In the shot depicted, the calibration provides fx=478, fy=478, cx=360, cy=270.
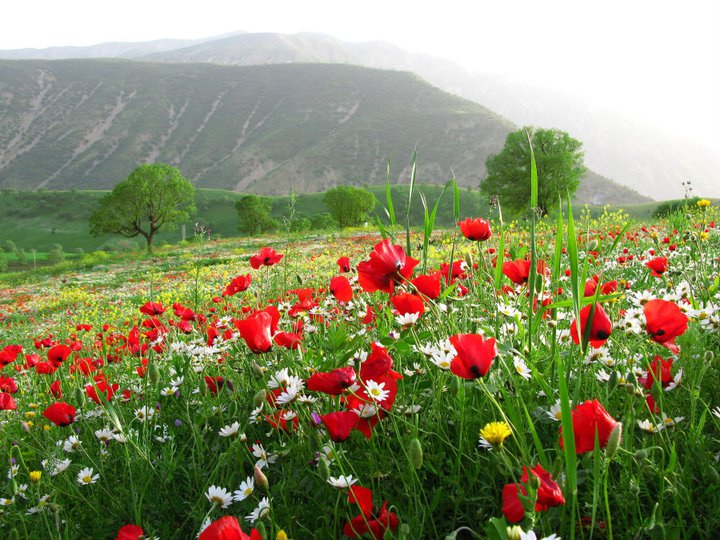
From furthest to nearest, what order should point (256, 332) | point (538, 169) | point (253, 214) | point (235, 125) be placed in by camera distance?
point (235, 125), point (253, 214), point (538, 169), point (256, 332)

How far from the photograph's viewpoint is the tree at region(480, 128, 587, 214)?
116 ft

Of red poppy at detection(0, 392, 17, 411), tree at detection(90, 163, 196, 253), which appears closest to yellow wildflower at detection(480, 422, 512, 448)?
red poppy at detection(0, 392, 17, 411)

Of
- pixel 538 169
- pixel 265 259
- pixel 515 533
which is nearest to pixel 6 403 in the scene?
pixel 265 259

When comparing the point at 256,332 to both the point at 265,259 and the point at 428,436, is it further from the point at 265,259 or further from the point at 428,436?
the point at 265,259

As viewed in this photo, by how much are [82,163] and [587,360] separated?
166659 mm

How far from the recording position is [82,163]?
468 feet

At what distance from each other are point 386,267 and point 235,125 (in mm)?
171385

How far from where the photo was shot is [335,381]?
143cm

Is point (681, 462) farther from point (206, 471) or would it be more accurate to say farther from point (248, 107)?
point (248, 107)

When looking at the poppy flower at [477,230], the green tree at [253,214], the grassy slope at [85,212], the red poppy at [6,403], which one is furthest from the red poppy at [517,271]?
the grassy slope at [85,212]

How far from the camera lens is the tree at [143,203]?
1592 inches

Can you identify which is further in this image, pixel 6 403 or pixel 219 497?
pixel 6 403

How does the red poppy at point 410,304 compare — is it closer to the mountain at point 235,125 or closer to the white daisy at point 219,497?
the white daisy at point 219,497

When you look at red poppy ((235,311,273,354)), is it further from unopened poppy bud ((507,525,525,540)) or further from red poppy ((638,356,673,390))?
red poppy ((638,356,673,390))
